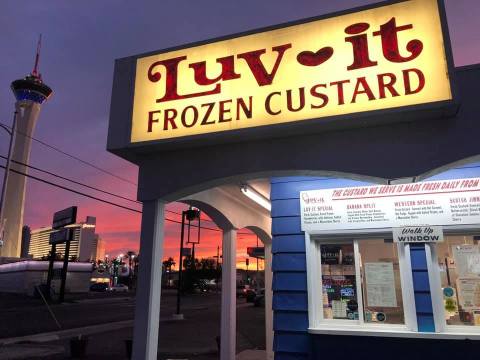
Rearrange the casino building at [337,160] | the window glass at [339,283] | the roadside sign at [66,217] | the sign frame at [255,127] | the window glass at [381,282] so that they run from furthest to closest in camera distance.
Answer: the roadside sign at [66,217], the window glass at [339,283], the window glass at [381,282], the casino building at [337,160], the sign frame at [255,127]

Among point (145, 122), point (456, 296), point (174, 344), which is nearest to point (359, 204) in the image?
point (456, 296)

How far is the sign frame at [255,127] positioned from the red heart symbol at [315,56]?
19.4 inches

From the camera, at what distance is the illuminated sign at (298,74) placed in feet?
17.0

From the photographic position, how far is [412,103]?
4.97 metres

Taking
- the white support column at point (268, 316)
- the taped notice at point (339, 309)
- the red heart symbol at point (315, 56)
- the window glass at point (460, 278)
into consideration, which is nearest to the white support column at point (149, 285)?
the red heart symbol at point (315, 56)

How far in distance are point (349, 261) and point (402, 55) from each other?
11.8 ft

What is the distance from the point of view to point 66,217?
124ft

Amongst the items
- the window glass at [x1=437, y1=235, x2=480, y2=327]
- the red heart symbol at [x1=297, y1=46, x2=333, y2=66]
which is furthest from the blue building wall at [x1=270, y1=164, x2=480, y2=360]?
the red heart symbol at [x1=297, y1=46, x2=333, y2=66]

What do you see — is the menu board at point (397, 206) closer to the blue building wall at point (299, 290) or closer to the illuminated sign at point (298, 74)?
the blue building wall at point (299, 290)

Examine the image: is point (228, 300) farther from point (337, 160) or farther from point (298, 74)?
point (298, 74)

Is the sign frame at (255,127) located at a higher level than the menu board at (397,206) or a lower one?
higher

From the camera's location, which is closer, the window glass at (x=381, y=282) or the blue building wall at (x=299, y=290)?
the blue building wall at (x=299, y=290)

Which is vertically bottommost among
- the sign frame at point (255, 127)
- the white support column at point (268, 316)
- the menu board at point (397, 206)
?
the white support column at point (268, 316)

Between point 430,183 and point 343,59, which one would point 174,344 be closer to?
point 430,183
